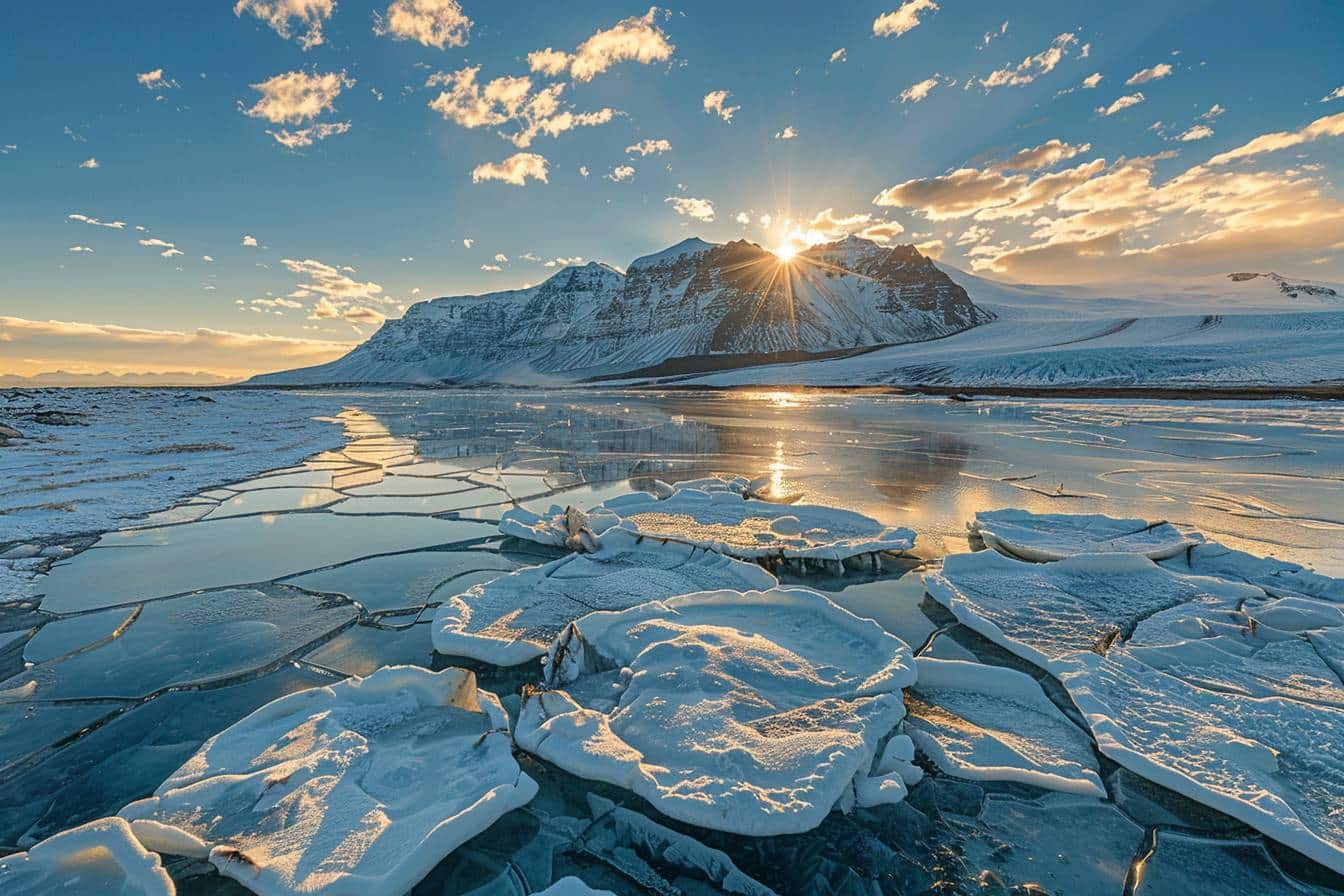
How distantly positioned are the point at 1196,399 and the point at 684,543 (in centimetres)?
3491

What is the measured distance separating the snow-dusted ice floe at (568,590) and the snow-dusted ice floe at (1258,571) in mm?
3505

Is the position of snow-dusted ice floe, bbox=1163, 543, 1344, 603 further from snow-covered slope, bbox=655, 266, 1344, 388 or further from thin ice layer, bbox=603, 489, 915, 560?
snow-covered slope, bbox=655, 266, 1344, 388

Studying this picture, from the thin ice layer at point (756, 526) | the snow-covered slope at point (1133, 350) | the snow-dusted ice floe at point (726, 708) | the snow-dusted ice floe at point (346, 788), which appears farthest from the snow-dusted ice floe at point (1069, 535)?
the snow-covered slope at point (1133, 350)

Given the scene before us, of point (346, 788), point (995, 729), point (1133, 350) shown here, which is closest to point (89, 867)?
point (346, 788)

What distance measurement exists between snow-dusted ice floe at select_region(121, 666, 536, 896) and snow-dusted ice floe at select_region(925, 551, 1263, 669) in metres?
2.98

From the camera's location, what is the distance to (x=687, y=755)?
220 centimetres

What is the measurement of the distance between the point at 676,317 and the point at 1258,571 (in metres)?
127

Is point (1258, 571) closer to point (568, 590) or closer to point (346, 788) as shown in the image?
point (568, 590)

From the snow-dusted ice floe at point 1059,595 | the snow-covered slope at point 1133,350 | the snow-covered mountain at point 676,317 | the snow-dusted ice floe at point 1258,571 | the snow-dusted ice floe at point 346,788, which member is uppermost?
the snow-covered mountain at point 676,317

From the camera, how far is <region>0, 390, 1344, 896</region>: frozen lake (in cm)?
189

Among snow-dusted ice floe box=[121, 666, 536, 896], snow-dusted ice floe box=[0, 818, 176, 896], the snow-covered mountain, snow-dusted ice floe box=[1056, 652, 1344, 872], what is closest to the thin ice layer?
snow-dusted ice floe box=[1056, 652, 1344, 872]

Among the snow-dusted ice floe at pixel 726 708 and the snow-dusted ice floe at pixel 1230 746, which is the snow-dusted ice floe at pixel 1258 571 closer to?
the snow-dusted ice floe at pixel 1230 746

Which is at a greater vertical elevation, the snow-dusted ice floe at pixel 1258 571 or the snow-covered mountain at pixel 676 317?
the snow-covered mountain at pixel 676 317

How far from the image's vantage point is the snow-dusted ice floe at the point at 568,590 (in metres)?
3.24
